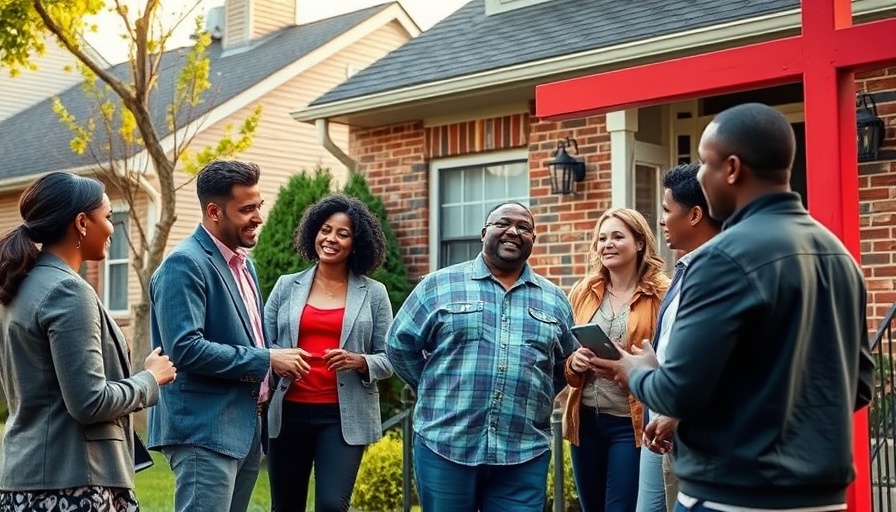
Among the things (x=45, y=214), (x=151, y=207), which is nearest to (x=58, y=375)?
(x=45, y=214)

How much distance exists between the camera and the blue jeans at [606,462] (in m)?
5.24

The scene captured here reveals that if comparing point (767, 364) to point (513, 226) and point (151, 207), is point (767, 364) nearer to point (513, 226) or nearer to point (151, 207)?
point (513, 226)

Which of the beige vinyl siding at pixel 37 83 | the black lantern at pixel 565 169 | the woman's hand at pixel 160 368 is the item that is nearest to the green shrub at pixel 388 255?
the black lantern at pixel 565 169

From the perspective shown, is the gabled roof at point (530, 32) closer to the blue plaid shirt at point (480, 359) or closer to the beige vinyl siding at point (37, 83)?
the blue plaid shirt at point (480, 359)

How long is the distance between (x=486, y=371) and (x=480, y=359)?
57 mm

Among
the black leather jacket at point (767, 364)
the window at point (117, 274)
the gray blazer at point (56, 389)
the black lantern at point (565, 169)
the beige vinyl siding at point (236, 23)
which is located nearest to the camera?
the black leather jacket at point (767, 364)

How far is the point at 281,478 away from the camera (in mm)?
5461

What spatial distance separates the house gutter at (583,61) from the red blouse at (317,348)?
4272 mm

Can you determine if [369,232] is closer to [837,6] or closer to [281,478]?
[281,478]

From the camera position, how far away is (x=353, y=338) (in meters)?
5.55

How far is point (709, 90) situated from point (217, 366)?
7.38 feet

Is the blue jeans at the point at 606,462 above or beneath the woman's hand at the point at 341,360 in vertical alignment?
beneath

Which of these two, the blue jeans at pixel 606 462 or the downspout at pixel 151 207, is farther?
the downspout at pixel 151 207

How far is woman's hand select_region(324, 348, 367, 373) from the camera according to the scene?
5324mm
